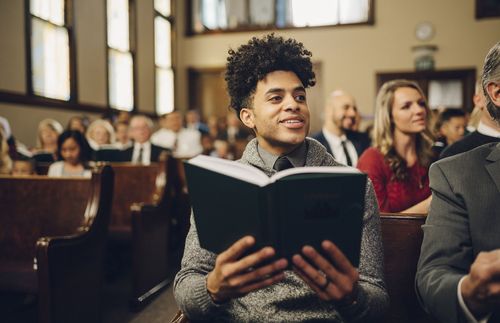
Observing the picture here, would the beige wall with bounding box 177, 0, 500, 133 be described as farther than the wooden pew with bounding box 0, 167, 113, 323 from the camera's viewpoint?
Yes

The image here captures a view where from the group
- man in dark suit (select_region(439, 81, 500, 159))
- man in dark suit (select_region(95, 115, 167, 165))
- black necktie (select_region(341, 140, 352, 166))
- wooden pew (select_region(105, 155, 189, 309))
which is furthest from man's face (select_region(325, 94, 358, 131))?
man in dark suit (select_region(95, 115, 167, 165))

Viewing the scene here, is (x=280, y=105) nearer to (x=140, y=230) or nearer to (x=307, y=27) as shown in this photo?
(x=140, y=230)

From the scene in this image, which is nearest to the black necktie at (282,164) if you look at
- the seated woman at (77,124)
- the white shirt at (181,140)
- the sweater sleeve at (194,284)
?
the sweater sleeve at (194,284)

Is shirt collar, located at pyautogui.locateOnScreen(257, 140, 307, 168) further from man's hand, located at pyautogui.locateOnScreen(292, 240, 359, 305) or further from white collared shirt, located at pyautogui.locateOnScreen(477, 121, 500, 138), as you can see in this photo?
white collared shirt, located at pyautogui.locateOnScreen(477, 121, 500, 138)

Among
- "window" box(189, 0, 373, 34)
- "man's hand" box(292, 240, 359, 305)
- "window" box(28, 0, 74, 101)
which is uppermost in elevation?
"window" box(189, 0, 373, 34)

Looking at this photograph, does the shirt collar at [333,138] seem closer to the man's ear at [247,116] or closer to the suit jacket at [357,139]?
the suit jacket at [357,139]

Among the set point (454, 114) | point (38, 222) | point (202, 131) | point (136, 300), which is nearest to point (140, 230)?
point (136, 300)

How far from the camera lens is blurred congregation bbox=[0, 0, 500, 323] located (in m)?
2.56

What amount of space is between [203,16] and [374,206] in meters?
10.5

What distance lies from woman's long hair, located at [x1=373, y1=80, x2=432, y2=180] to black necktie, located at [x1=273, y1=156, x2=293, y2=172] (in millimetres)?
1193

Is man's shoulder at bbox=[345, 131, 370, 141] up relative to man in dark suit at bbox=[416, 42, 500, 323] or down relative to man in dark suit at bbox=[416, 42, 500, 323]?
up

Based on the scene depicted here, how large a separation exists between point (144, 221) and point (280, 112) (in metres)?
2.32

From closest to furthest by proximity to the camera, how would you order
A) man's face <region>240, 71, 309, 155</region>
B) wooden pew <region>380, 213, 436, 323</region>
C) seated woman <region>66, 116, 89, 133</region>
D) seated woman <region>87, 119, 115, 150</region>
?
1. man's face <region>240, 71, 309, 155</region>
2. wooden pew <region>380, 213, 436, 323</region>
3. seated woman <region>87, 119, 115, 150</region>
4. seated woman <region>66, 116, 89, 133</region>

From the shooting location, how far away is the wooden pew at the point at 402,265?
1704 mm
